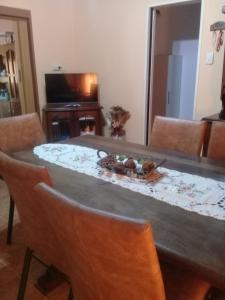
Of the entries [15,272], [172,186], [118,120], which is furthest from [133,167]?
[118,120]

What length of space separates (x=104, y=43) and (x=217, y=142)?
2820 mm

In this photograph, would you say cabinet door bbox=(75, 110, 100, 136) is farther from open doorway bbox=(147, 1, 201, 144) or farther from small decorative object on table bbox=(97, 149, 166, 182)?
small decorative object on table bbox=(97, 149, 166, 182)

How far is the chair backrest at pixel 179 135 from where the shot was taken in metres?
1.94

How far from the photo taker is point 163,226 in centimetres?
99

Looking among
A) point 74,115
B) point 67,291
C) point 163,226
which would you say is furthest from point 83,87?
point 163,226

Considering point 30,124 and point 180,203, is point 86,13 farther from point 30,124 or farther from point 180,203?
point 180,203

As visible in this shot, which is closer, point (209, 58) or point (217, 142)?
point (217, 142)

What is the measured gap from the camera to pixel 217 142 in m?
1.83

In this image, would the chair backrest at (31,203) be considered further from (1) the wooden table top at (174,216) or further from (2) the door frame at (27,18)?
(2) the door frame at (27,18)

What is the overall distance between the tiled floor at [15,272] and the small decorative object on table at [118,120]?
2.08 meters

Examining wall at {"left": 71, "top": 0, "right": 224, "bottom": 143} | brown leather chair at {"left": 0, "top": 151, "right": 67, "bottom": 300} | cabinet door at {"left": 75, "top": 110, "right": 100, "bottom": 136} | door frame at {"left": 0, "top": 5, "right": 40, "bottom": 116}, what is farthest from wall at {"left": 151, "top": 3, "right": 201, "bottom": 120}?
brown leather chair at {"left": 0, "top": 151, "right": 67, "bottom": 300}

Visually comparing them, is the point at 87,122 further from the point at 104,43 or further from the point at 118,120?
the point at 104,43

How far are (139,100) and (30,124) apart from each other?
1990mm

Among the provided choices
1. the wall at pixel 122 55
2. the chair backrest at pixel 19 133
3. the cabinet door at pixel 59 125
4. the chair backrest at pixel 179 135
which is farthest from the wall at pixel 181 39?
the chair backrest at pixel 19 133
